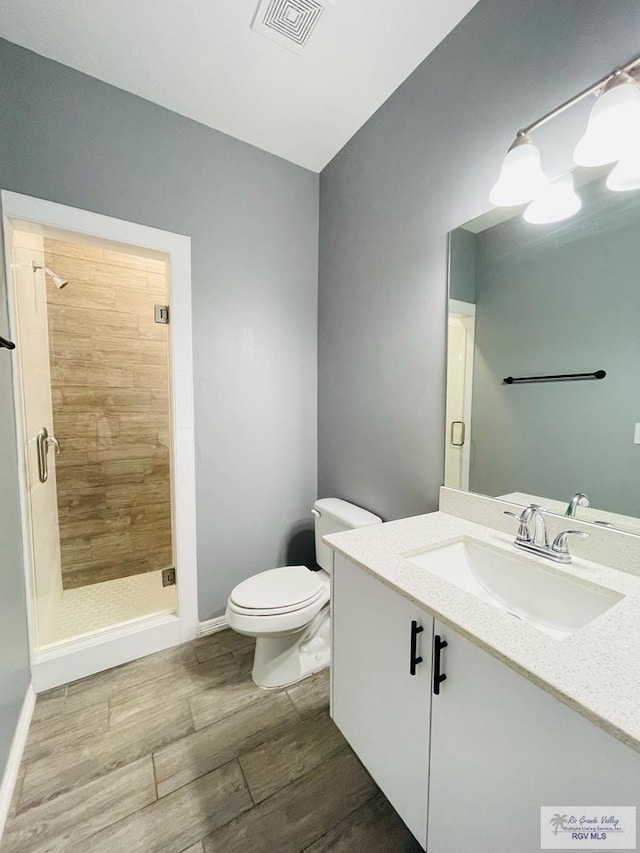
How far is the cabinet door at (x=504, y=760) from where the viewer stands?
1.61 feet

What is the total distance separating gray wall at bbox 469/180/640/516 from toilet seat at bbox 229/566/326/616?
2.78 ft

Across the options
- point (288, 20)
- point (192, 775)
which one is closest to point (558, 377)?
point (288, 20)

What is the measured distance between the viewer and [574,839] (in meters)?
0.51

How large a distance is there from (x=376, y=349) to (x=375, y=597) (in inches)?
44.3

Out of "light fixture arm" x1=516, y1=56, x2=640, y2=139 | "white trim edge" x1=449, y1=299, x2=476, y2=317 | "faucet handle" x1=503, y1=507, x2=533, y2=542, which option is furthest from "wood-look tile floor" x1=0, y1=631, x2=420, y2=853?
"light fixture arm" x1=516, y1=56, x2=640, y2=139

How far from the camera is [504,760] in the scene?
23.9 inches

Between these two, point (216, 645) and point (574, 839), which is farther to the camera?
point (216, 645)

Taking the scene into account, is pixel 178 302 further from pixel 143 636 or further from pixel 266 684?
pixel 266 684

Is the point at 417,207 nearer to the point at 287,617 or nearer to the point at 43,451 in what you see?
the point at 287,617

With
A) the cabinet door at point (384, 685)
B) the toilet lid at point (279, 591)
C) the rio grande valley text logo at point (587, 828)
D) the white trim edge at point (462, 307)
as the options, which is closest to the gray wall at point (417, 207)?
the white trim edge at point (462, 307)

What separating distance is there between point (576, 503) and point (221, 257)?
185 cm

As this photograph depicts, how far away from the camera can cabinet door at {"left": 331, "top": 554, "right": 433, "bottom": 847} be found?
0.79 metres

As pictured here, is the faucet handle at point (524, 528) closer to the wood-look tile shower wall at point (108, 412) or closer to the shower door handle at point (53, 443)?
the wood-look tile shower wall at point (108, 412)

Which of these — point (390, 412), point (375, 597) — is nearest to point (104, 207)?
point (390, 412)
